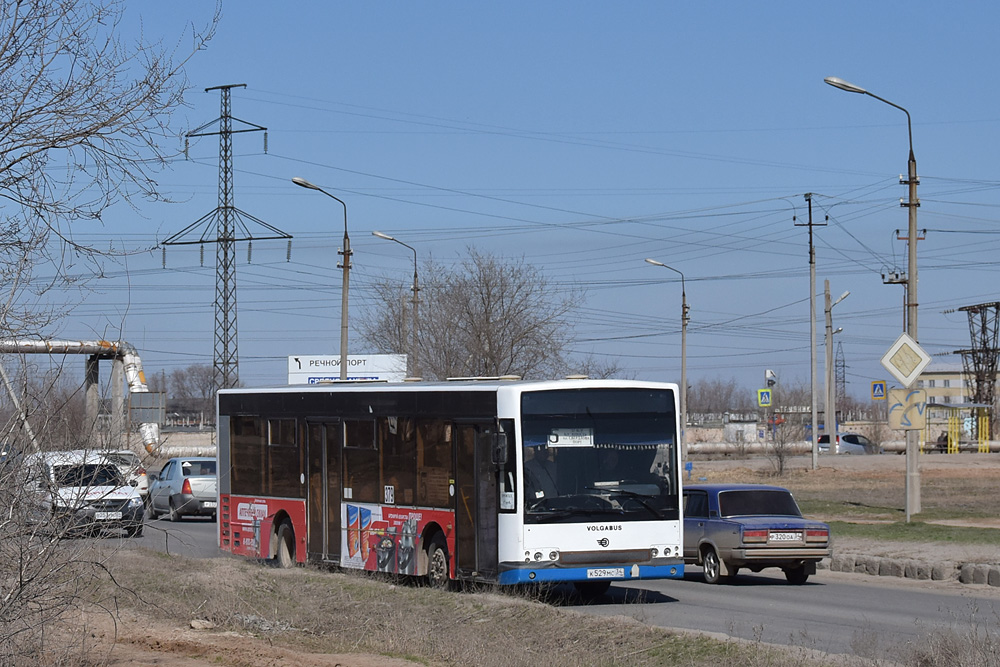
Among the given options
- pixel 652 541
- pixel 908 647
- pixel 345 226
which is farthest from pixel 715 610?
pixel 345 226

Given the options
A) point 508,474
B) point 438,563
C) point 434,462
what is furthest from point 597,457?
point 438,563

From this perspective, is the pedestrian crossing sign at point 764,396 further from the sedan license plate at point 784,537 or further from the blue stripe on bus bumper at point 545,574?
the blue stripe on bus bumper at point 545,574

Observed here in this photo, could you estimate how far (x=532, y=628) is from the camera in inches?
487

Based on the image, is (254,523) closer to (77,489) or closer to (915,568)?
(915,568)

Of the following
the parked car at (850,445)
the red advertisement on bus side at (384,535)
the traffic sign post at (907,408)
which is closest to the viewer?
the red advertisement on bus side at (384,535)

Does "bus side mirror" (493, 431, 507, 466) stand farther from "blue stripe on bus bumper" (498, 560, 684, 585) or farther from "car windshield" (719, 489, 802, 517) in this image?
"car windshield" (719, 489, 802, 517)

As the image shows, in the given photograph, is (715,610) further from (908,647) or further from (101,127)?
(101,127)

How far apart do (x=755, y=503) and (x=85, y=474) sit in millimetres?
12687

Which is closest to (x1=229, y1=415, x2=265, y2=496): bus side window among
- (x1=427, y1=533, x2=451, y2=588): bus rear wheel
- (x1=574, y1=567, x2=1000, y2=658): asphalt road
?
(x1=427, y1=533, x2=451, y2=588): bus rear wheel

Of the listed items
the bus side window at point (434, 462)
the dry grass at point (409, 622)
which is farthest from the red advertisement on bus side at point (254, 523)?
the bus side window at point (434, 462)

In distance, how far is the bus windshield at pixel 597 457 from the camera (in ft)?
52.5

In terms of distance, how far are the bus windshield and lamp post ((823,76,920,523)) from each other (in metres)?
11.5

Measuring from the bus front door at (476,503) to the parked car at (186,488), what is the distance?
18964 mm

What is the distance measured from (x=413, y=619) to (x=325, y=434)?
7353 millimetres
